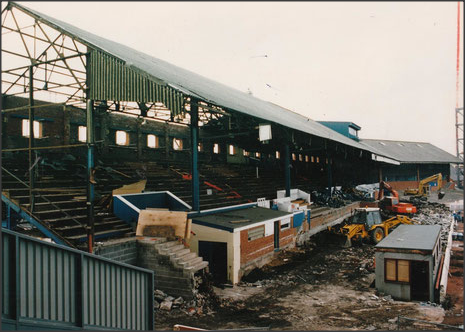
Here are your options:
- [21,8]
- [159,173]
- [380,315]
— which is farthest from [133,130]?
[380,315]

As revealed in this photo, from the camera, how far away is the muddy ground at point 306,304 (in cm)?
1077

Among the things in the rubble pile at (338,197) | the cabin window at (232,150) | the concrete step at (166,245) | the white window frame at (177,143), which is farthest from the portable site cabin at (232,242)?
the cabin window at (232,150)

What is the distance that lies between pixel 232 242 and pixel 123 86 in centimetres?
→ 823

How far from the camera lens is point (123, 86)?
13.8 meters

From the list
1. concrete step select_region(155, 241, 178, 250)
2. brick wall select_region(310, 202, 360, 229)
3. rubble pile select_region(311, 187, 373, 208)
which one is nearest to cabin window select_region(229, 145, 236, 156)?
rubble pile select_region(311, 187, 373, 208)

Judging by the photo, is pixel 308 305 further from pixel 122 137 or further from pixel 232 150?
pixel 232 150

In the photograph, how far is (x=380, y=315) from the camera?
1150 cm

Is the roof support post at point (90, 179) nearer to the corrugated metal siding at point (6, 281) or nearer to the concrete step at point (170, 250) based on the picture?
the concrete step at point (170, 250)

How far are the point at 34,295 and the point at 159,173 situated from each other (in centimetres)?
2096

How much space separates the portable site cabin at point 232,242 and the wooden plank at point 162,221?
85.5 inches

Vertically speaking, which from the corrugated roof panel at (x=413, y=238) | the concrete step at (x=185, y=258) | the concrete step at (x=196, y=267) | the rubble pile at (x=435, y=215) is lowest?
the rubble pile at (x=435, y=215)

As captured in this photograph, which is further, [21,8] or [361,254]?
[361,254]

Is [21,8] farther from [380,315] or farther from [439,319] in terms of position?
[439,319]

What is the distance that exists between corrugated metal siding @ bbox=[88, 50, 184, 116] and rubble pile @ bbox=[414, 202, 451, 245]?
2074cm
